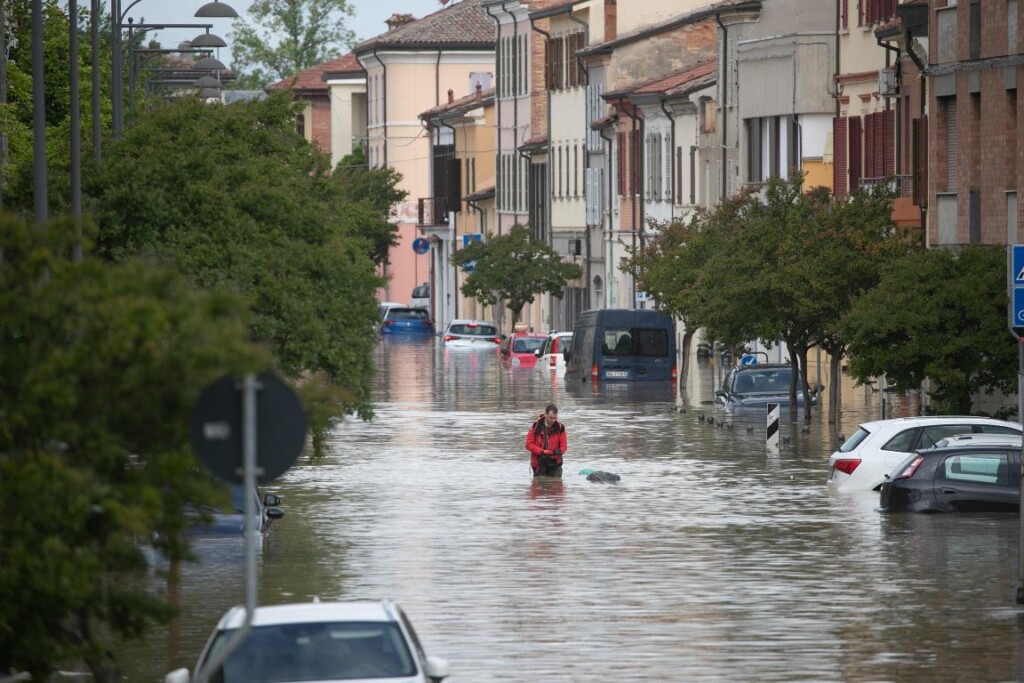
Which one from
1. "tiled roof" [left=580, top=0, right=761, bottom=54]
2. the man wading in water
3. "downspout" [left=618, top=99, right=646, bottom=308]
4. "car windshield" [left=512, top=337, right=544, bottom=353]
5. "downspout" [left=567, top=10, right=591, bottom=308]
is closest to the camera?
the man wading in water

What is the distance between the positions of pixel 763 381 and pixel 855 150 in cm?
982

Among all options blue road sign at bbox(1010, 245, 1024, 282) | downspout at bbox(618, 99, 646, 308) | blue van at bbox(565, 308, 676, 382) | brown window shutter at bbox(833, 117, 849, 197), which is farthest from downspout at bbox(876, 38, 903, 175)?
downspout at bbox(618, 99, 646, 308)

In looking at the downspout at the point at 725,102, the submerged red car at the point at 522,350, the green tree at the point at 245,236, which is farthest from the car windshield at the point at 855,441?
the submerged red car at the point at 522,350

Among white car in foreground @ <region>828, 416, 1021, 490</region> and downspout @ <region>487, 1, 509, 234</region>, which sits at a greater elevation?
downspout @ <region>487, 1, 509, 234</region>

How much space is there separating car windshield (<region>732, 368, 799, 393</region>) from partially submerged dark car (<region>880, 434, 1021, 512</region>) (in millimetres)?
21238

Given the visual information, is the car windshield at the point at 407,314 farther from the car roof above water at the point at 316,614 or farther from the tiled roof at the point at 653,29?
the car roof above water at the point at 316,614

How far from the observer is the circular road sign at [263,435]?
34.2 feet

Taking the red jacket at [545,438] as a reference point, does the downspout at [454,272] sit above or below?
above

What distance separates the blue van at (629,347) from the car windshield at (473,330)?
28.6m

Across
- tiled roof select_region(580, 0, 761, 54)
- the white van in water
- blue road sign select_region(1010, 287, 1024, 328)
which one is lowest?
blue road sign select_region(1010, 287, 1024, 328)

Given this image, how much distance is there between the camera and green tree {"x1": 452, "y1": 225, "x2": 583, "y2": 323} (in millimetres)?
95125

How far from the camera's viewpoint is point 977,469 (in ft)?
96.4

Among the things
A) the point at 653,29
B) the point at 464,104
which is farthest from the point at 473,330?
the point at 464,104

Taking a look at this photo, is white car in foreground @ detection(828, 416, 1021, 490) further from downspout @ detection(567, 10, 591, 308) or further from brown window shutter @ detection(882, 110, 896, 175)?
downspout @ detection(567, 10, 591, 308)
